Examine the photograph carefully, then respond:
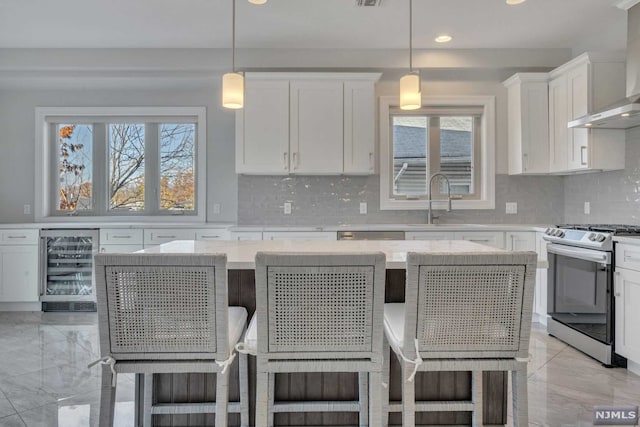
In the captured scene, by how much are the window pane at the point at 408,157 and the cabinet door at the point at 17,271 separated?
3.91 metres

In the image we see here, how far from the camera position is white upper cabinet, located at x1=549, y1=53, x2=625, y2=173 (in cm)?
348

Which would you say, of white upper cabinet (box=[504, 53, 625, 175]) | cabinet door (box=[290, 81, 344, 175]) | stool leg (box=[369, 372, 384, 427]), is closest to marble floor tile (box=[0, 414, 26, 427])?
stool leg (box=[369, 372, 384, 427])

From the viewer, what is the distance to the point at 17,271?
4.22m

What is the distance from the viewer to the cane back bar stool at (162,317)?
4.55ft

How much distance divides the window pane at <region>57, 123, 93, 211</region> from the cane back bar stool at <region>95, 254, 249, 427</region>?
409 centimetres

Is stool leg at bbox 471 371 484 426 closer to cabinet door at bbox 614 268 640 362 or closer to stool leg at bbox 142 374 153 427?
stool leg at bbox 142 374 153 427

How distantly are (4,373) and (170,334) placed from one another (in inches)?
84.9

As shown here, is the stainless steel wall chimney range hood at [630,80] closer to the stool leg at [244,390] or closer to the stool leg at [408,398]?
the stool leg at [408,398]

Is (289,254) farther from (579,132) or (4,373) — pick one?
(579,132)

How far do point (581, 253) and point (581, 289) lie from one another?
286 mm

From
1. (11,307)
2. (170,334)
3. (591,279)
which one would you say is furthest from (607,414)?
(11,307)

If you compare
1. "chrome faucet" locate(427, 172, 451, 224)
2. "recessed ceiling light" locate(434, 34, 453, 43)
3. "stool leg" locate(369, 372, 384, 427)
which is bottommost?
"stool leg" locate(369, 372, 384, 427)

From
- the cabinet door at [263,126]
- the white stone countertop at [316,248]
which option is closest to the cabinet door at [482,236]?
the white stone countertop at [316,248]

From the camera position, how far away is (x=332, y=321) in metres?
1.42
